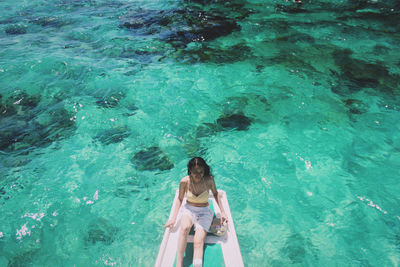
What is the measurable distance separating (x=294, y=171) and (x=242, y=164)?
1420 millimetres

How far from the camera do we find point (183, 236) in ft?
13.4

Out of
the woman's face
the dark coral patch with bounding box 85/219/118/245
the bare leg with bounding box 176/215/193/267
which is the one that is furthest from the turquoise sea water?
the woman's face

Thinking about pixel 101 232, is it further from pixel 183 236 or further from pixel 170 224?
pixel 183 236

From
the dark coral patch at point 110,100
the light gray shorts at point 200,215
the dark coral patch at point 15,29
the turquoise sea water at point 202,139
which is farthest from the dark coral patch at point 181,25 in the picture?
the light gray shorts at point 200,215

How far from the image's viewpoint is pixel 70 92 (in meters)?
9.45

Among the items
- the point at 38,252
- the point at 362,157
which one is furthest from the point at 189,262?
the point at 362,157

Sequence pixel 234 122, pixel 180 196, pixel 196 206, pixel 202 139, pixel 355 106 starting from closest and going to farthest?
pixel 196 206
pixel 180 196
pixel 202 139
pixel 234 122
pixel 355 106

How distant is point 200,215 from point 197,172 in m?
0.85

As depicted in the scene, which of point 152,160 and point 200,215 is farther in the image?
point 152,160

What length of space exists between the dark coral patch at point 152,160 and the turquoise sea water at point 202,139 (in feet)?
0.14

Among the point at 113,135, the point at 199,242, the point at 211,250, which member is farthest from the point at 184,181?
the point at 113,135

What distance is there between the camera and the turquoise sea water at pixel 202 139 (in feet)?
17.0

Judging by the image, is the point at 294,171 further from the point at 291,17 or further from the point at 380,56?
the point at 291,17

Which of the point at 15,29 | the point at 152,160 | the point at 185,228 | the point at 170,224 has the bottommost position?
the point at 152,160
